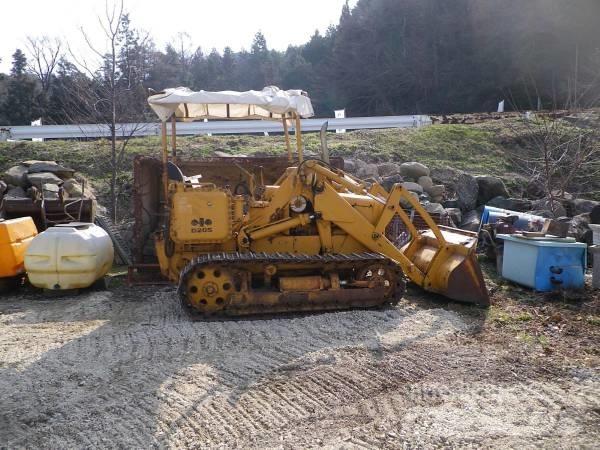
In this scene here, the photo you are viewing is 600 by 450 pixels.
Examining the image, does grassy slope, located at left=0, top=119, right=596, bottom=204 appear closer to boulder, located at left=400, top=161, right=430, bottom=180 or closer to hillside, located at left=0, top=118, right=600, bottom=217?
hillside, located at left=0, top=118, right=600, bottom=217

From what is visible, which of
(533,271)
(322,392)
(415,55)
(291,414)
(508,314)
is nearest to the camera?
(291,414)

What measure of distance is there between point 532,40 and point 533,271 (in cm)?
3547

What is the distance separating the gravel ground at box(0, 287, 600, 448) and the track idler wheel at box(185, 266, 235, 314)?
0.90 ft

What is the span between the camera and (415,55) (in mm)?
41375

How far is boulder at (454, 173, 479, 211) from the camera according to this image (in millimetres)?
11555

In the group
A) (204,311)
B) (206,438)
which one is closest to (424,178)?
(204,311)

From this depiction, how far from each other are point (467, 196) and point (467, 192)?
105 mm

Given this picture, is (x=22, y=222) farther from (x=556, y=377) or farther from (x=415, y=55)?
(x=415, y=55)

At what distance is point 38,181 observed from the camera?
11180 millimetres

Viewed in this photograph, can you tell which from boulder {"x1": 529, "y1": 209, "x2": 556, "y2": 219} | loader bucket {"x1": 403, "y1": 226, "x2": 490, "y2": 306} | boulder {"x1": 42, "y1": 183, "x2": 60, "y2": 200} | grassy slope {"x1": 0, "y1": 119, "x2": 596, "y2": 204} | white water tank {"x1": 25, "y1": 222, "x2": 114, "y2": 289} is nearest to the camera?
loader bucket {"x1": 403, "y1": 226, "x2": 490, "y2": 306}

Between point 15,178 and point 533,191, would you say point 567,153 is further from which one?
point 15,178

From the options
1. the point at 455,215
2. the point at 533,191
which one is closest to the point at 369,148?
the point at 533,191

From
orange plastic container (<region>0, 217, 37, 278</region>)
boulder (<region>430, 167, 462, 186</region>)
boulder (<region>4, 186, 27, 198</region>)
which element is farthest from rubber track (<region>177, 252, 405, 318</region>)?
boulder (<region>430, 167, 462, 186</region>)

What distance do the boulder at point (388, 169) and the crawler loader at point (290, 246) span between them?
6.50 meters
